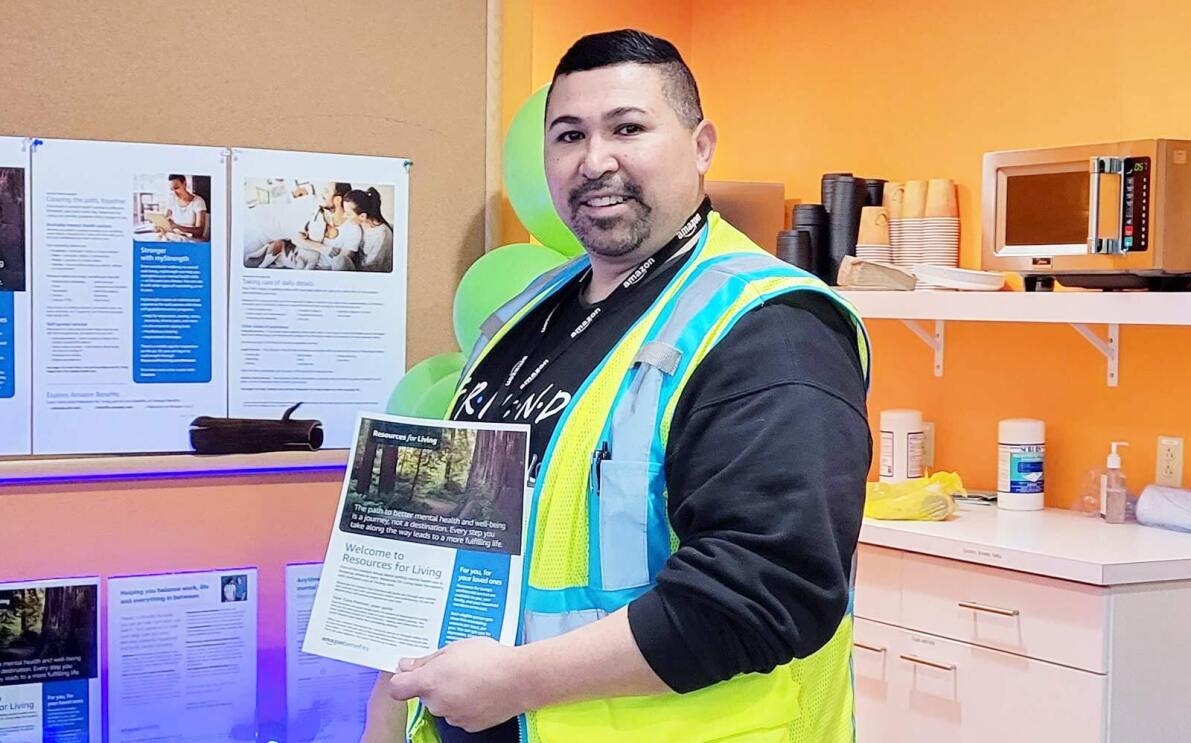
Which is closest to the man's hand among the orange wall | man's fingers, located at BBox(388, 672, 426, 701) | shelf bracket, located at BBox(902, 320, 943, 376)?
man's fingers, located at BBox(388, 672, 426, 701)

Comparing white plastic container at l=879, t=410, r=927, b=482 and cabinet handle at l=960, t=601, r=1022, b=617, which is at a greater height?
white plastic container at l=879, t=410, r=927, b=482

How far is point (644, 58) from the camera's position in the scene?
1.55 m

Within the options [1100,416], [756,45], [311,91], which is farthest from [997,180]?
[311,91]

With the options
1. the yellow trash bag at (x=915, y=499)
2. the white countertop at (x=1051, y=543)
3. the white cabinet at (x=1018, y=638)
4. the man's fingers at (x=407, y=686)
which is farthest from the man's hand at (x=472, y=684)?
the yellow trash bag at (x=915, y=499)

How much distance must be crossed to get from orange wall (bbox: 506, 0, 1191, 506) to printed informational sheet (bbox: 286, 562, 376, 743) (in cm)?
212

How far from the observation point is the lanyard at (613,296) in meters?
1.58

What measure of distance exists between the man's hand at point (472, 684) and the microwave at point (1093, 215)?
2.17 metres

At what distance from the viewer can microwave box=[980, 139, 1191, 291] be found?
305 centimetres

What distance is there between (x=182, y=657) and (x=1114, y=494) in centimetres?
226

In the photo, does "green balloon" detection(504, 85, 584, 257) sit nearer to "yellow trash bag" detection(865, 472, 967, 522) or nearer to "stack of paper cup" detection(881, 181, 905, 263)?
"yellow trash bag" detection(865, 472, 967, 522)

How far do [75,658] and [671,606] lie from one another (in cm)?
132

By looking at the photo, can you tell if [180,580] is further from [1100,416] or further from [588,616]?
[1100,416]

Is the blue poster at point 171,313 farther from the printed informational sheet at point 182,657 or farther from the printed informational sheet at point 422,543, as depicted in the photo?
the printed informational sheet at point 422,543

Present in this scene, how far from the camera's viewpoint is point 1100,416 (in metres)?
3.58
